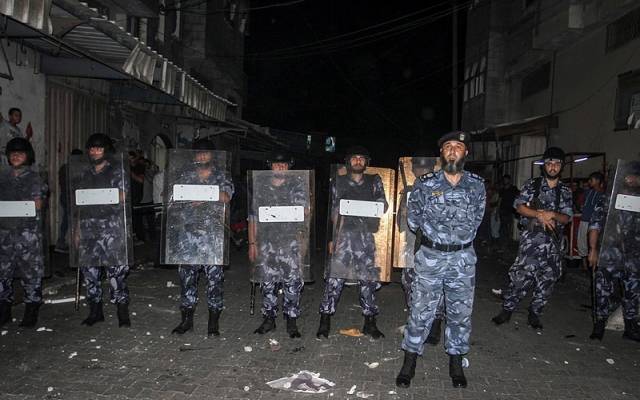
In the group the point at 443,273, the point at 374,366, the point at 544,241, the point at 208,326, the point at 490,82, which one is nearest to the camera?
the point at 443,273

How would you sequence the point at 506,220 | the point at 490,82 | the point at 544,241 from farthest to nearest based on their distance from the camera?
the point at 490,82 < the point at 506,220 < the point at 544,241

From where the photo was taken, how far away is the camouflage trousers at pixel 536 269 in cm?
579

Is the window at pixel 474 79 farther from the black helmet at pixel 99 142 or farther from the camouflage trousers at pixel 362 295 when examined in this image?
the black helmet at pixel 99 142

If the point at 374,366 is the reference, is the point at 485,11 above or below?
above

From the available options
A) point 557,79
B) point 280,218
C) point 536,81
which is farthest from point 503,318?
point 536,81

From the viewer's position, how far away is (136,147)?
44.5 ft

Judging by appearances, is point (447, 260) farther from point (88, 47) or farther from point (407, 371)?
point (88, 47)

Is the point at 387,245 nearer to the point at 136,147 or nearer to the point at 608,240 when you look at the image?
the point at 608,240

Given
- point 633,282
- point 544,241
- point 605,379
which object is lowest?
point 605,379

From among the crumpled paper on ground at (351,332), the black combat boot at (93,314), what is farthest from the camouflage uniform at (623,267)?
the black combat boot at (93,314)

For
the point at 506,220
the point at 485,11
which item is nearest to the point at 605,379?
the point at 506,220

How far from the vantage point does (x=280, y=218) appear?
17.8 ft

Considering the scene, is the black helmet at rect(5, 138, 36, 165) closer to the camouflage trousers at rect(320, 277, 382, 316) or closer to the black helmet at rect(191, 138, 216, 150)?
the black helmet at rect(191, 138, 216, 150)

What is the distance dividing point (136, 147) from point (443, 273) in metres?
11.3
